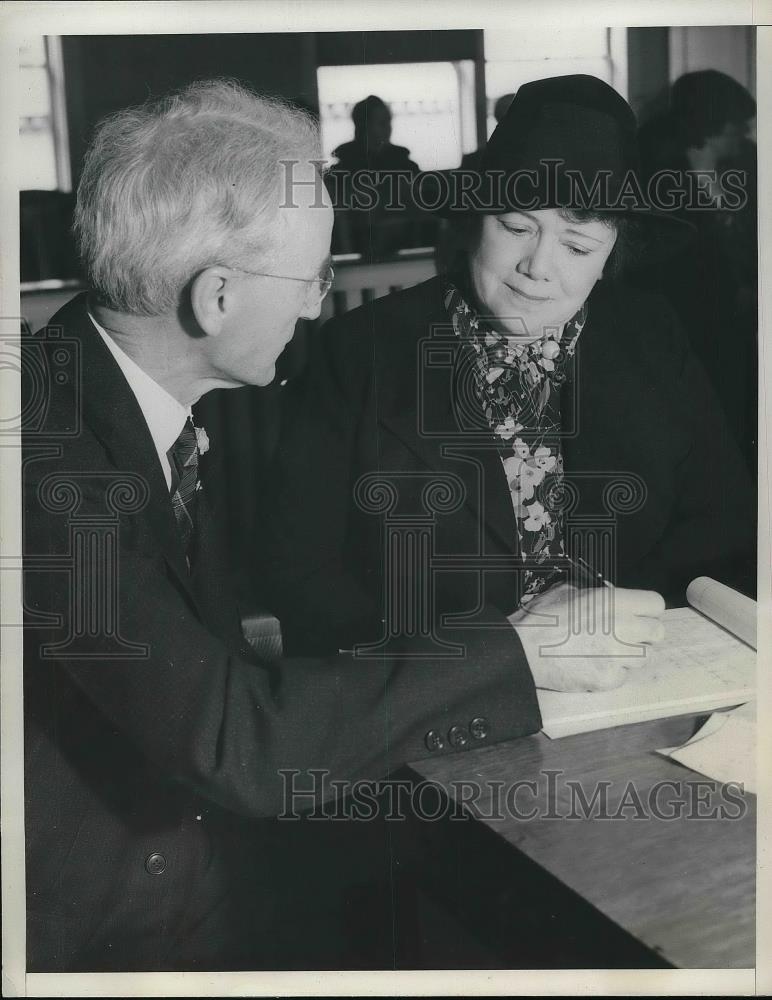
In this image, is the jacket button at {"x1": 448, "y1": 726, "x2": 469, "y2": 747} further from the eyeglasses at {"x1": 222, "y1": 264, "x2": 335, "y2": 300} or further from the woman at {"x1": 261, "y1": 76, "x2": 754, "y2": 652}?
the eyeglasses at {"x1": 222, "y1": 264, "x2": 335, "y2": 300}

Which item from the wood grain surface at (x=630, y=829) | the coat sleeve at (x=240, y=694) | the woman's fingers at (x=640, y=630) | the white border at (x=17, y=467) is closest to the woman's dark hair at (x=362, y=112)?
the white border at (x=17, y=467)

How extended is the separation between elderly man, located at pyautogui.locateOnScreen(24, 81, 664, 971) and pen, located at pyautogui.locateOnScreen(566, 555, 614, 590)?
0.93 ft

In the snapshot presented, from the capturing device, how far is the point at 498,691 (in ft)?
6.29

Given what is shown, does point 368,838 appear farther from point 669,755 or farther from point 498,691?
point 669,755

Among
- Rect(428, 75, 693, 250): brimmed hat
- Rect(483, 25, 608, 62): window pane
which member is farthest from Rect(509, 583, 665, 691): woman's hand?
Rect(483, 25, 608, 62): window pane

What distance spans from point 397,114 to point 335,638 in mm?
1115

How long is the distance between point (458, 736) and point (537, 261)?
3.24 ft

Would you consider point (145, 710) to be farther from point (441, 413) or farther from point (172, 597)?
point (441, 413)

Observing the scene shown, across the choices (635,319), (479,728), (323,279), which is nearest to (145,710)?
(479,728)

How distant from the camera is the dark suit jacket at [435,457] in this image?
2141 millimetres

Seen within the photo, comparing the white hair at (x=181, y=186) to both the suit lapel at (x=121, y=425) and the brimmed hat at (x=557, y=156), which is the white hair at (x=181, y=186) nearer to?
the suit lapel at (x=121, y=425)

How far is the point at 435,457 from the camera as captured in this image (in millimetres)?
2158

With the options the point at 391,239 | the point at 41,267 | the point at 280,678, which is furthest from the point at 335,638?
the point at 41,267

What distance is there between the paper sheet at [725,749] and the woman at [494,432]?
0.30 meters
